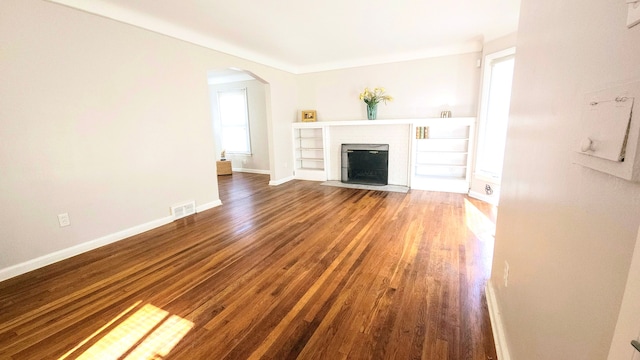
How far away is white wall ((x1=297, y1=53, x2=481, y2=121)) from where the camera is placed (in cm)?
485

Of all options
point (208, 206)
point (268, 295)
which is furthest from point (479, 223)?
point (208, 206)

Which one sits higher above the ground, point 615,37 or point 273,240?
point 615,37

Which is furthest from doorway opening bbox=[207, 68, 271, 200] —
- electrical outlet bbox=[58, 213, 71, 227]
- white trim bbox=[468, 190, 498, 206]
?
white trim bbox=[468, 190, 498, 206]

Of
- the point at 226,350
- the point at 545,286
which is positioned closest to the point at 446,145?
the point at 545,286

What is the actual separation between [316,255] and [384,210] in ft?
5.52

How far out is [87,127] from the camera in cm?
287

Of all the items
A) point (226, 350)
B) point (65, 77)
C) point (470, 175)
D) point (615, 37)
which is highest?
point (65, 77)

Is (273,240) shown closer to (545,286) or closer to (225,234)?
(225,234)

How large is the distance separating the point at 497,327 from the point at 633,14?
5.44 feet

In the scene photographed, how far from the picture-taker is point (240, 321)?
5.87ft

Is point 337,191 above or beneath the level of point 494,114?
beneath

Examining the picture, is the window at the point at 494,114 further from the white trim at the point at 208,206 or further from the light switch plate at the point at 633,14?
the white trim at the point at 208,206

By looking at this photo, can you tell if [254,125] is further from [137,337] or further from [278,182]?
[137,337]

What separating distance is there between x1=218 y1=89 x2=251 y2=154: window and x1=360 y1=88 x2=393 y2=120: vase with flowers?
134 inches
